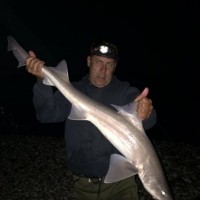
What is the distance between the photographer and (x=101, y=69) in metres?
4.10

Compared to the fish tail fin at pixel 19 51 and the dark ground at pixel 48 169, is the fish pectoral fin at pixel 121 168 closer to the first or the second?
the fish tail fin at pixel 19 51

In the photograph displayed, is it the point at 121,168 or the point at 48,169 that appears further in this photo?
the point at 48,169

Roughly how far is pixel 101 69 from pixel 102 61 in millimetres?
108

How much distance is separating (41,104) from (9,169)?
16.3 ft

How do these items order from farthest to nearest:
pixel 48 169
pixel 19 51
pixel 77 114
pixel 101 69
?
pixel 48 169 < pixel 101 69 < pixel 19 51 < pixel 77 114

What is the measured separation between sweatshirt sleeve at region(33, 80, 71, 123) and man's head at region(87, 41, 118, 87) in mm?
548

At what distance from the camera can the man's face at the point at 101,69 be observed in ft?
13.5

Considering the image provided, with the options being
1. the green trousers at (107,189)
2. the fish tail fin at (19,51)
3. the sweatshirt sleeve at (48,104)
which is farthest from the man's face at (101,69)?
the green trousers at (107,189)

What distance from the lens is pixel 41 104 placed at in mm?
3869

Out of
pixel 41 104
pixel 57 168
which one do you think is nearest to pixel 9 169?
pixel 57 168

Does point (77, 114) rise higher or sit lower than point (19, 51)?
lower

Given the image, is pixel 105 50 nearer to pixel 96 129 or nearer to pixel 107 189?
pixel 96 129

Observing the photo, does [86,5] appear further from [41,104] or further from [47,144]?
[41,104]

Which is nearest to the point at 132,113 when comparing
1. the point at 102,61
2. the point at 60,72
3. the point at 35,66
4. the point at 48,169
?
the point at 60,72
